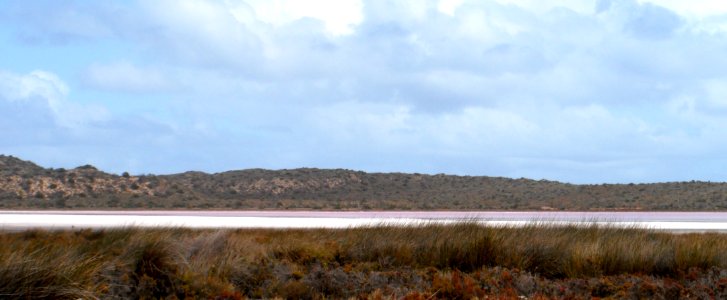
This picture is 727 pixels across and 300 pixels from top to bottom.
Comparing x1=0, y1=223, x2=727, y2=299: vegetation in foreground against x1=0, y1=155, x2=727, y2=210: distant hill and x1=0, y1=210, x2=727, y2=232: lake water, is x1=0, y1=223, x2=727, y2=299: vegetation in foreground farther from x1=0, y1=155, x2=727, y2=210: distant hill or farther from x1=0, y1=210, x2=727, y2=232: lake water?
x1=0, y1=155, x2=727, y2=210: distant hill

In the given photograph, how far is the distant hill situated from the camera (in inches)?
2616

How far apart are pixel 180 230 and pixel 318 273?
713cm

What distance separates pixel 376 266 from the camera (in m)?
15.2

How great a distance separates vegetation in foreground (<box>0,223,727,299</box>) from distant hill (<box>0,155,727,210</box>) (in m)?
44.2

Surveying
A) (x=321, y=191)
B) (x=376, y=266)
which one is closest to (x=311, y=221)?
(x=376, y=266)

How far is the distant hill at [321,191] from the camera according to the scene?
66.4 metres

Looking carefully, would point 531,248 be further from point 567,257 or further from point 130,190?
point 130,190

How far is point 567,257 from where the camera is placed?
15938 mm

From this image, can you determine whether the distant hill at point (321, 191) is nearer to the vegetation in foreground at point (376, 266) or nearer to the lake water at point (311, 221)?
the lake water at point (311, 221)

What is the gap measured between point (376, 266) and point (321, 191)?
72.5 meters

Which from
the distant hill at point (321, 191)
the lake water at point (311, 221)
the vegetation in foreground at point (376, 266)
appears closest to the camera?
the vegetation in foreground at point (376, 266)

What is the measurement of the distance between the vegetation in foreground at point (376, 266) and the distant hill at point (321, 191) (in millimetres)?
44222

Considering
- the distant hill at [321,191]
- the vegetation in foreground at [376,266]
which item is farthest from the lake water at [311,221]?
the distant hill at [321,191]

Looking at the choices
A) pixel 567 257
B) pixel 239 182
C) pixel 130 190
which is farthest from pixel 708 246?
pixel 239 182
